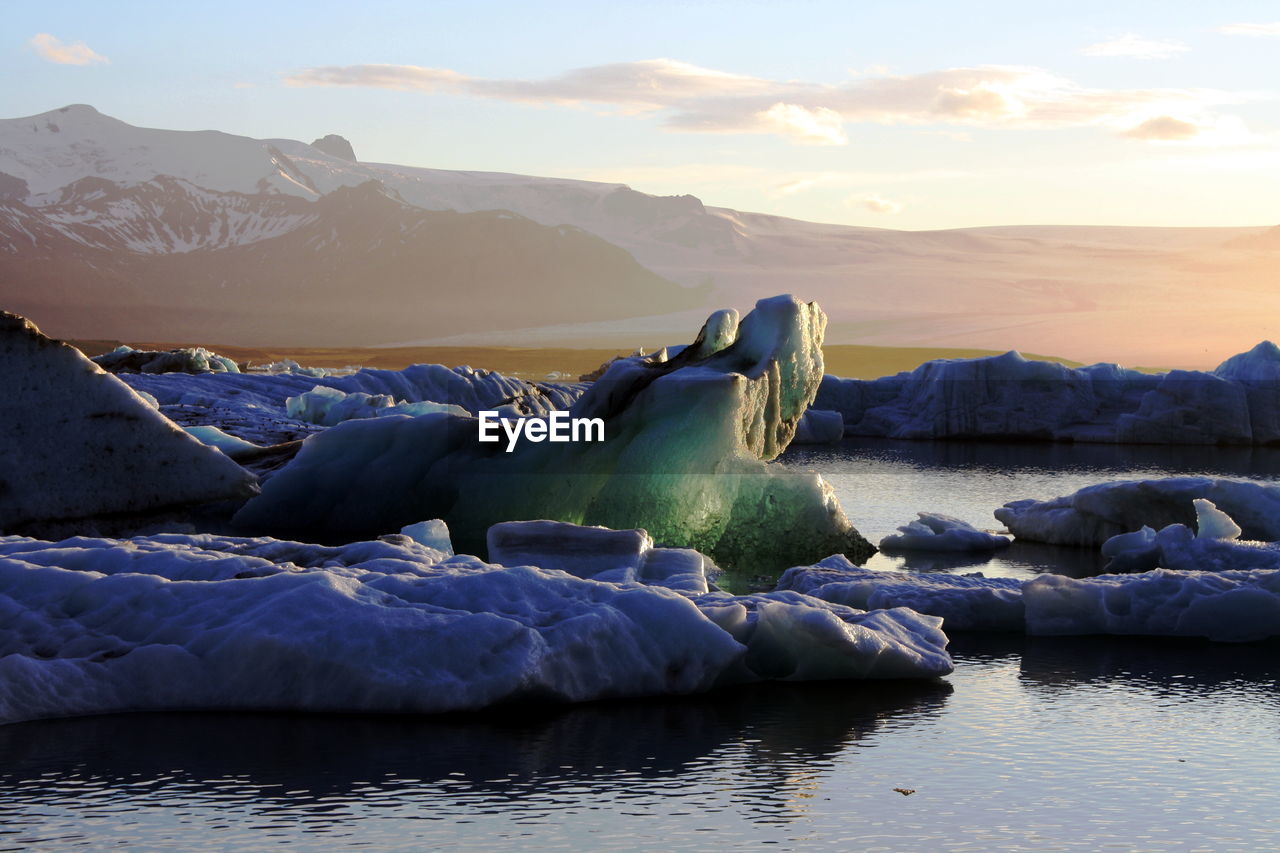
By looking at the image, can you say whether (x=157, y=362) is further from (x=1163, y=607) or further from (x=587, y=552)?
Result: (x=1163, y=607)

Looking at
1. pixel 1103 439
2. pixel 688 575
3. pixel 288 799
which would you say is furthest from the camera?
pixel 1103 439

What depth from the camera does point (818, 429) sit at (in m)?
42.6

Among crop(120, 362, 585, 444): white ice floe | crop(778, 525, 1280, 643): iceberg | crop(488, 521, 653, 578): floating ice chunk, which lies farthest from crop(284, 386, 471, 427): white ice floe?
crop(778, 525, 1280, 643): iceberg

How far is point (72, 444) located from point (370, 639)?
6.75m

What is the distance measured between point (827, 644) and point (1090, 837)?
2604 mm

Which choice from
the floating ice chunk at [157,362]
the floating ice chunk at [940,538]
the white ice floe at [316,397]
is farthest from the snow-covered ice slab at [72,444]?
the floating ice chunk at [157,362]

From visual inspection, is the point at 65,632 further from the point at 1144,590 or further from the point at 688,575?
the point at 1144,590

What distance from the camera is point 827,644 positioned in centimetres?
764

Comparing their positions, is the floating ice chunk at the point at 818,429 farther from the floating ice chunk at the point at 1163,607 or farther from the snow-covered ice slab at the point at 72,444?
the floating ice chunk at the point at 1163,607

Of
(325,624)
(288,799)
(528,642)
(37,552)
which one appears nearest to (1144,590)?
(528,642)

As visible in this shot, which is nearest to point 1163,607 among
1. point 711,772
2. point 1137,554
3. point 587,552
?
point 1137,554

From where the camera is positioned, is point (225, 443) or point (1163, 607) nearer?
point (1163, 607)

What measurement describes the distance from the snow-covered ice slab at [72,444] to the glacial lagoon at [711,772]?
20.8 feet

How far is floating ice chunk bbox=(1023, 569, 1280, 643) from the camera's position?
9641 millimetres
